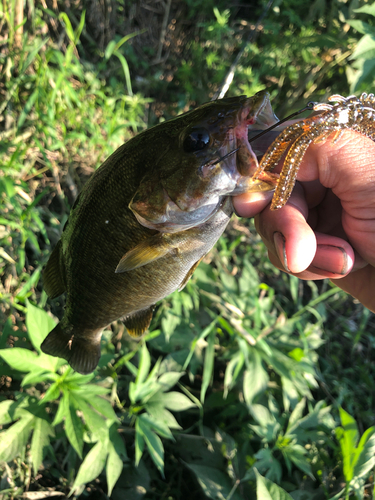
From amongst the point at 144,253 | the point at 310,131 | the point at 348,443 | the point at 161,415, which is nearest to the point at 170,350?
the point at 161,415

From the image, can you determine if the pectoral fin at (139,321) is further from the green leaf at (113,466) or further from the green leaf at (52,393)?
the green leaf at (113,466)

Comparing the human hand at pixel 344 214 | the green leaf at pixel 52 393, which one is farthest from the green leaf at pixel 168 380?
the human hand at pixel 344 214

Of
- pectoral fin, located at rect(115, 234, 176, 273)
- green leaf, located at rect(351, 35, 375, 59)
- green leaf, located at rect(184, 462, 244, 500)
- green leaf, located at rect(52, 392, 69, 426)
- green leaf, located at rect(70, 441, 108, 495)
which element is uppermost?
green leaf, located at rect(351, 35, 375, 59)

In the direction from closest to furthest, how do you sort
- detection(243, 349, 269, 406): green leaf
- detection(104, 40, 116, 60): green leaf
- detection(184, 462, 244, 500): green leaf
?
detection(184, 462, 244, 500): green leaf, detection(243, 349, 269, 406): green leaf, detection(104, 40, 116, 60): green leaf

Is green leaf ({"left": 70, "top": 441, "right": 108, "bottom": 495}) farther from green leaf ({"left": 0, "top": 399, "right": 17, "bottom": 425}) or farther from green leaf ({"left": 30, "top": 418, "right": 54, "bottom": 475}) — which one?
green leaf ({"left": 0, "top": 399, "right": 17, "bottom": 425})

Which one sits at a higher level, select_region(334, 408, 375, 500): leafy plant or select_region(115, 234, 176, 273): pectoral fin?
select_region(115, 234, 176, 273): pectoral fin

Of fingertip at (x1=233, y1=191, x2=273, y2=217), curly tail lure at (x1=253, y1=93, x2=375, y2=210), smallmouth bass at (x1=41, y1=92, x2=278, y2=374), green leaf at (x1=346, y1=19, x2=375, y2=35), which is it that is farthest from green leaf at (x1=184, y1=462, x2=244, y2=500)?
green leaf at (x1=346, y1=19, x2=375, y2=35)
